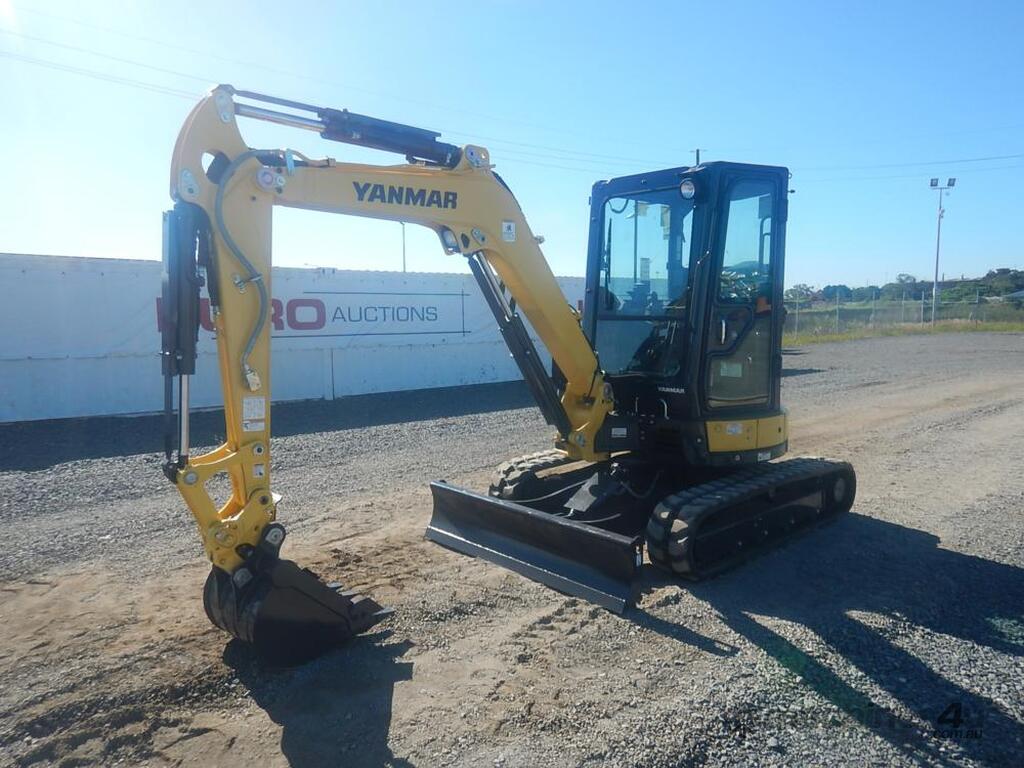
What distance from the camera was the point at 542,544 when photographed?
17.9 ft

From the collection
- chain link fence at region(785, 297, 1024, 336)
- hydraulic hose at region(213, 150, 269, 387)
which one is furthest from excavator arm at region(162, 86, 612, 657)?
chain link fence at region(785, 297, 1024, 336)

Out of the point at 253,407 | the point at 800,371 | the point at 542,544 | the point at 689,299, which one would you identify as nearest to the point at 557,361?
the point at 689,299

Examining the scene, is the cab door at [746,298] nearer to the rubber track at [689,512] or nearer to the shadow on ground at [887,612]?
the rubber track at [689,512]

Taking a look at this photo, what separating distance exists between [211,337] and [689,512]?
10.1 m

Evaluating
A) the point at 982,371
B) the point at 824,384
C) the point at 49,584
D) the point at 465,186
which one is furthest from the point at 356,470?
the point at 982,371

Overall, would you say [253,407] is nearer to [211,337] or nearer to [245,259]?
[245,259]

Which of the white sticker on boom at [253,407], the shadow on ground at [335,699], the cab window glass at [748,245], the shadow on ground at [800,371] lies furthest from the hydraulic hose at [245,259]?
the shadow on ground at [800,371]

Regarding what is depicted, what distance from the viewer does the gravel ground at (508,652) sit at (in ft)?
11.5

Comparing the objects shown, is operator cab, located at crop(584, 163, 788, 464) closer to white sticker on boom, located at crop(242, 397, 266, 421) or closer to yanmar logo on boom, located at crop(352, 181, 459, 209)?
yanmar logo on boom, located at crop(352, 181, 459, 209)

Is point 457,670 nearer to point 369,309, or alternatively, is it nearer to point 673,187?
point 673,187

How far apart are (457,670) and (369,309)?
11360 mm

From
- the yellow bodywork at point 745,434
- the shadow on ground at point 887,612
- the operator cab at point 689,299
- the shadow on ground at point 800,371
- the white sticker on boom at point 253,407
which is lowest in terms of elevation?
the shadow on ground at point 887,612

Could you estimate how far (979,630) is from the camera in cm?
466

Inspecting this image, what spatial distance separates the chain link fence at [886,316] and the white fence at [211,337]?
23.4 metres
